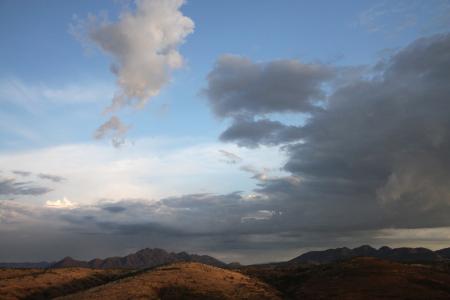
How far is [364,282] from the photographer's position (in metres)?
65.8

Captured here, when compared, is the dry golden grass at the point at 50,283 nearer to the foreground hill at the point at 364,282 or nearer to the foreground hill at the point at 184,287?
the foreground hill at the point at 184,287

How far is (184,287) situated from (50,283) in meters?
34.3

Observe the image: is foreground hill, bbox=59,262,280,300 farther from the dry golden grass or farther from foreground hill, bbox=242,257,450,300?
the dry golden grass

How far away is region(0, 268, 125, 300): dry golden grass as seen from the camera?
269ft

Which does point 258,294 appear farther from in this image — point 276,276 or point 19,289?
point 19,289

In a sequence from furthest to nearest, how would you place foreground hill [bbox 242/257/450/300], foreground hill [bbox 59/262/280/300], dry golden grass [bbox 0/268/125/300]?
dry golden grass [bbox 0/268/125/300], foreground hill [bbox 59/262/280/300], foreground hill [bbox 242/257/450/300]

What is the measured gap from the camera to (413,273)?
7050 cm

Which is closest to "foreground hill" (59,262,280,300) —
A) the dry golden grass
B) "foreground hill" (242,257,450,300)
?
→ "foreground hill" (242,257,450,300)

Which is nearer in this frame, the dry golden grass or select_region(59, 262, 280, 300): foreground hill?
select_region(59, 262, 280, 300): foreground hill

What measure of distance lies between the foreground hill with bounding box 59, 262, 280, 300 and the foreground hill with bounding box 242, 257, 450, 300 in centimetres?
475

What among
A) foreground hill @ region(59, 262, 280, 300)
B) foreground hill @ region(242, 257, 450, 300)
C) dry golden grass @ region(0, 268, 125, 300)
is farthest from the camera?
dry golden grass @ region(0, 268, 125, 300)

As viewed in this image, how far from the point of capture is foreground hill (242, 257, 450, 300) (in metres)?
59.7

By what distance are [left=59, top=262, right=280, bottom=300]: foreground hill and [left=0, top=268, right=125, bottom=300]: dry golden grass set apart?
52.8 feet

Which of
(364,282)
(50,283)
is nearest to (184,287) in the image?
(364,282)
